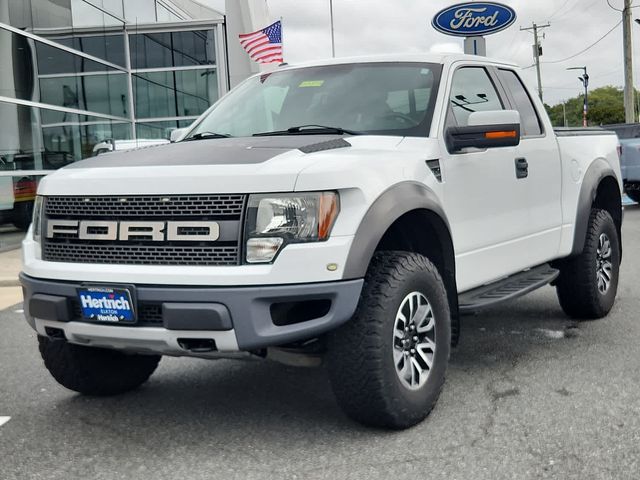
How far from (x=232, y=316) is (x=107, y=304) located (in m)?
0.61

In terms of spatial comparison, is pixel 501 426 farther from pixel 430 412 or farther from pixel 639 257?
pixel 639 257

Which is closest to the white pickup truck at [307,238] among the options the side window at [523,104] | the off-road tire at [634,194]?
the side window at [523,104]

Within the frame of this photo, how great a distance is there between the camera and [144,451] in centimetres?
369

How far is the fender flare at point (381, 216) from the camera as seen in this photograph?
137 inches

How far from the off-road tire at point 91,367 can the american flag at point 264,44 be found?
49.5 feet

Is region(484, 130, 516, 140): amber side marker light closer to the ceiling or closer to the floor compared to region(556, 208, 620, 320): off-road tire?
closer to the ceiling

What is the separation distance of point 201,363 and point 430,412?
1.87 meters

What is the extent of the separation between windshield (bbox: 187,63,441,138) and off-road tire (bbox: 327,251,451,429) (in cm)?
92

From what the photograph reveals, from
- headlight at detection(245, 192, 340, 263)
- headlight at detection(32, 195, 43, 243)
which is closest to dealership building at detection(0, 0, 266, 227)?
headlight at detection(32, 195, 43, 243)

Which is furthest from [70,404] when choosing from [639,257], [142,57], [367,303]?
[142,57]

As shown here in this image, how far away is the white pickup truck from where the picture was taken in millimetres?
3396

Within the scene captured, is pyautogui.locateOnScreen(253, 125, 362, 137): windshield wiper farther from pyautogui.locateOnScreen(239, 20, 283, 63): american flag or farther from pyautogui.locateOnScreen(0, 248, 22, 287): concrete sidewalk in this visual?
pyautogui.locateOnScreen(239, 20, 283, 63): american flag

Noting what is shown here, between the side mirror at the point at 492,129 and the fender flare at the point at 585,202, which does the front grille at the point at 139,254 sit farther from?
the fender flare at the point at 585,202

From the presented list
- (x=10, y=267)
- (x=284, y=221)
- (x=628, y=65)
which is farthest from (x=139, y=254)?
(x=628, y=65)
